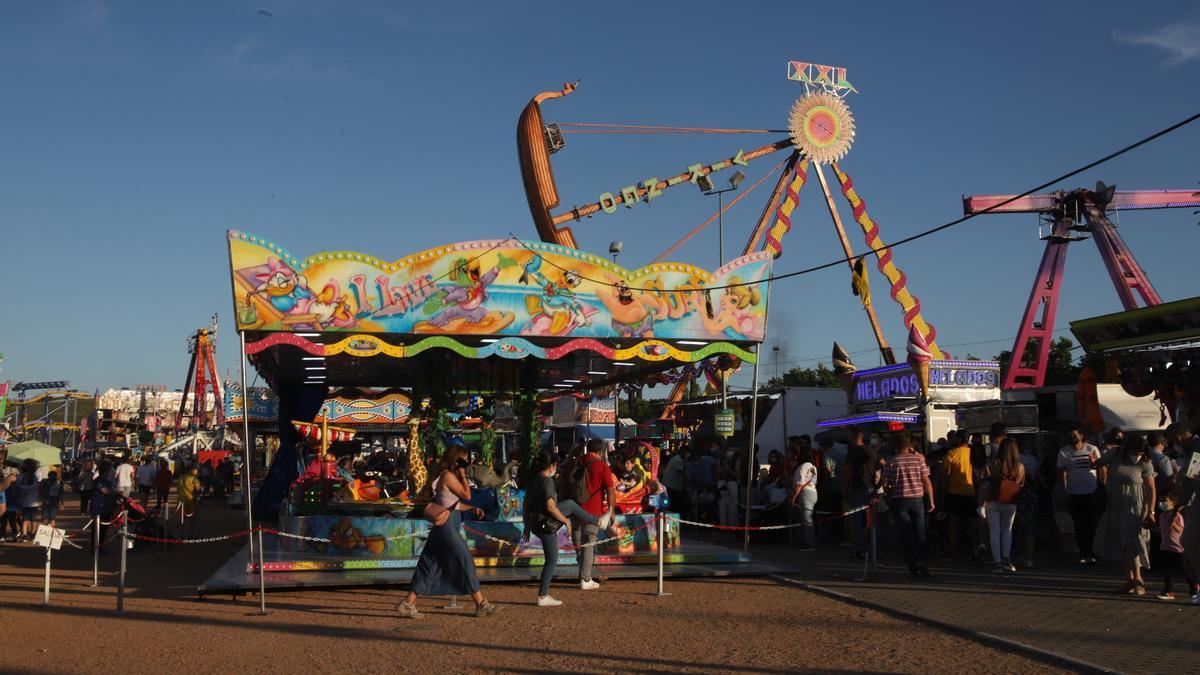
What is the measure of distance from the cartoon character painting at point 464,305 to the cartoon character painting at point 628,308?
150cm

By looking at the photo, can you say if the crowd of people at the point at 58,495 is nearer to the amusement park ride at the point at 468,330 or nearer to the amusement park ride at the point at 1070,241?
the amusement park ride at the point at 468,330

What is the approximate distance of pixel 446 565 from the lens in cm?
932

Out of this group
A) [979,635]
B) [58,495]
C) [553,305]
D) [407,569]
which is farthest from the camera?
[58,495]

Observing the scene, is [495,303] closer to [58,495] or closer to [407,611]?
[407,611]

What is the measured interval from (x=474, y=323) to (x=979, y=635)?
7382 millimetres

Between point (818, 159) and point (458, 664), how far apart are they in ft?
94.2

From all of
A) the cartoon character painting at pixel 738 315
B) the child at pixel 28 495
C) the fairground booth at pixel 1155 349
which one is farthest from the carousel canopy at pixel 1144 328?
the child at pixel 28 495

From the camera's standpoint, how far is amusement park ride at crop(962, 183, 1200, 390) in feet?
132

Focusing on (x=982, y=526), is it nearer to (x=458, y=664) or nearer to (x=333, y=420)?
(x=458, y=664)

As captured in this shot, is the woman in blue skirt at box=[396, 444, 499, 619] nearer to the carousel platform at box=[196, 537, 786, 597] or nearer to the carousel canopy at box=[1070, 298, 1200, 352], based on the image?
the carousel platform at box=[196, 537, 786, 597]

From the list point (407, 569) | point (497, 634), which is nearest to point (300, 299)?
point (407, 569)

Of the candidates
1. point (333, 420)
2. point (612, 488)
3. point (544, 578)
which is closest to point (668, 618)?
point (544, 578)

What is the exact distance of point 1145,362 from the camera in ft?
53.8

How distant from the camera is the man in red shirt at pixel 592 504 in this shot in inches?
432
